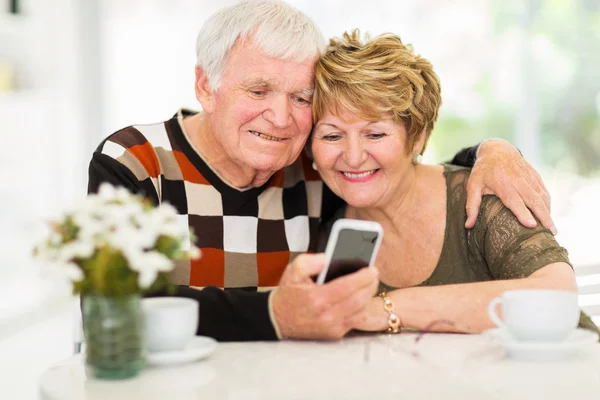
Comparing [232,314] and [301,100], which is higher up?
[301,100]

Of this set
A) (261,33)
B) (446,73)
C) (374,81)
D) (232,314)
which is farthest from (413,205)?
(446,73)

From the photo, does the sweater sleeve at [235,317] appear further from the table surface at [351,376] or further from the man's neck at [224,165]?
the man's neck at [224,165]

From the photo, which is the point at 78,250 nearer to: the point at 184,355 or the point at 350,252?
the point at 184,355

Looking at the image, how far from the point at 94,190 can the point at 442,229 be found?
0.88m

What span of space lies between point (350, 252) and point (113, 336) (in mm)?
454

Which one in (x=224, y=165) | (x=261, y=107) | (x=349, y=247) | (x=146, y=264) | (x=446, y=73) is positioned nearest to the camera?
(x=146, y=264)

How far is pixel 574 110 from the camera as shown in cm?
587

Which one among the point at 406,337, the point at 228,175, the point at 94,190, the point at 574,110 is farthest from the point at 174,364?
the point at 574,110

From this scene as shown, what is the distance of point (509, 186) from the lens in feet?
5.87

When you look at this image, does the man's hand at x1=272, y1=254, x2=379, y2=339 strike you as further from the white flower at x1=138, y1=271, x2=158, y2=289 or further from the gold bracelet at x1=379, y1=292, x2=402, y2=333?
the white flower at x1=138, y1=271, x2=158, y2=289

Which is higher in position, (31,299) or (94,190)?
(94,190)

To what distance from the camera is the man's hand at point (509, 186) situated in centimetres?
173

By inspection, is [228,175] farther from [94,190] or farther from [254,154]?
[94,190]

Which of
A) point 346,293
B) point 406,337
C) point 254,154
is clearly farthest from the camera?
point 254,154
